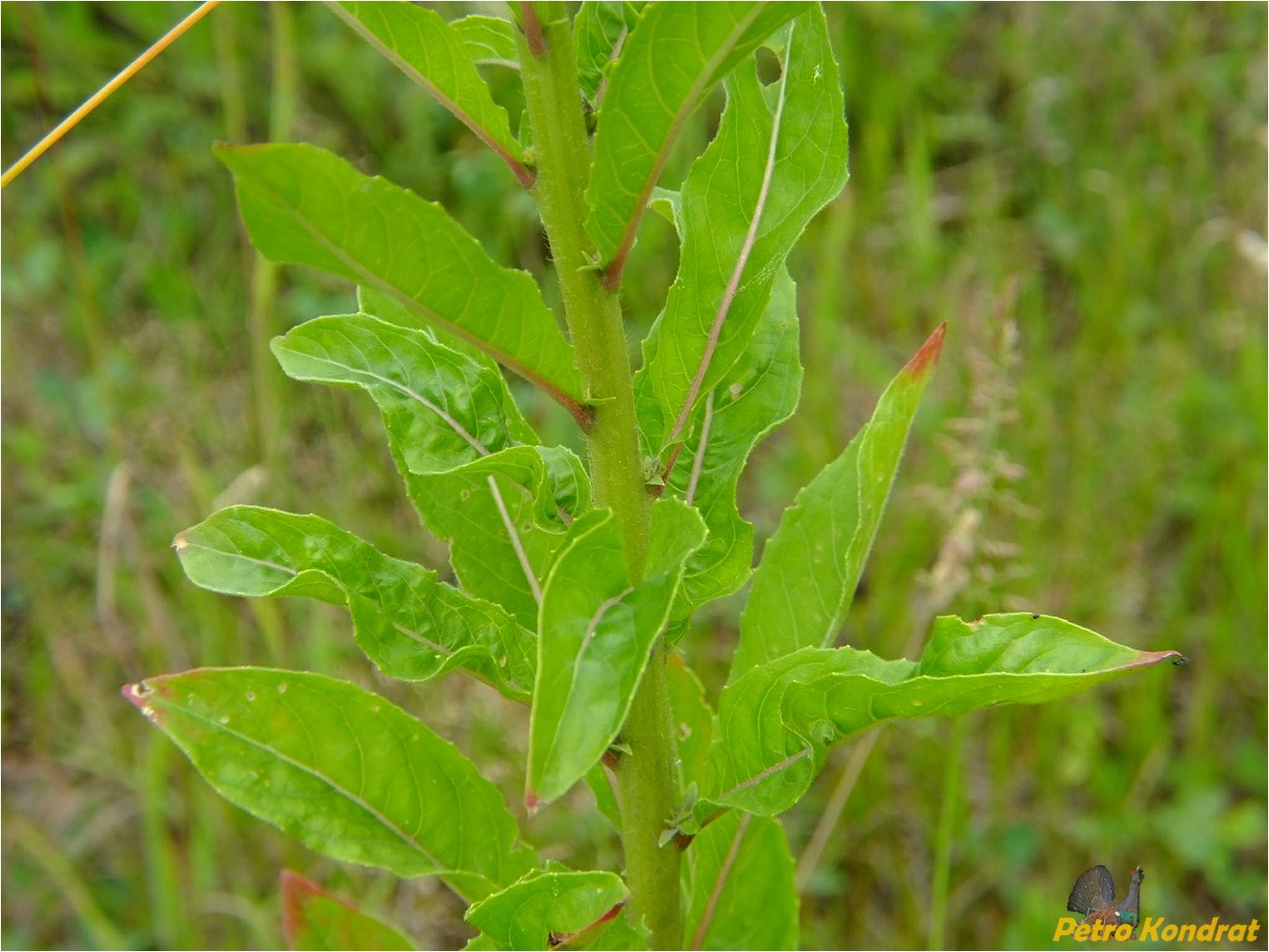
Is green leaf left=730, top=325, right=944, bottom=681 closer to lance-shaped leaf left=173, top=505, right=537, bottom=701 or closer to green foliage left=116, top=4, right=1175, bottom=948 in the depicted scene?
green foliage left=116, top=4, right=1175, bottom=948

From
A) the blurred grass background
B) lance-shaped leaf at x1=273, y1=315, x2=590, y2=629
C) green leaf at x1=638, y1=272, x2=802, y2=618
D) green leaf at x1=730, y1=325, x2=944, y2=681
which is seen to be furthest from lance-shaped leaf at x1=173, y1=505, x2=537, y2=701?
the blurred grass background

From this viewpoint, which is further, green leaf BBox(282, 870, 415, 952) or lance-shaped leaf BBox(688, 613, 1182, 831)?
green leaf BBox(282, 870, 415, 952)

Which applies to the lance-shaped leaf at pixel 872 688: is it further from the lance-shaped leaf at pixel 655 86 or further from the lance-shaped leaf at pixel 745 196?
the lance-shaped leaf at pixel 655 86

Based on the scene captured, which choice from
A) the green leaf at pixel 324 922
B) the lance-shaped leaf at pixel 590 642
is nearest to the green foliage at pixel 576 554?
the lance-shaped leaf at pixel 590 642

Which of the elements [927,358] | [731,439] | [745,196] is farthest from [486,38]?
[927,358]

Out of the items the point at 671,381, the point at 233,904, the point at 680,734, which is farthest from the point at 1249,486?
the point at 233,904

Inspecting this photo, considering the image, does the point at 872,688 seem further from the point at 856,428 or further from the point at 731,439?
the point at 856,428
